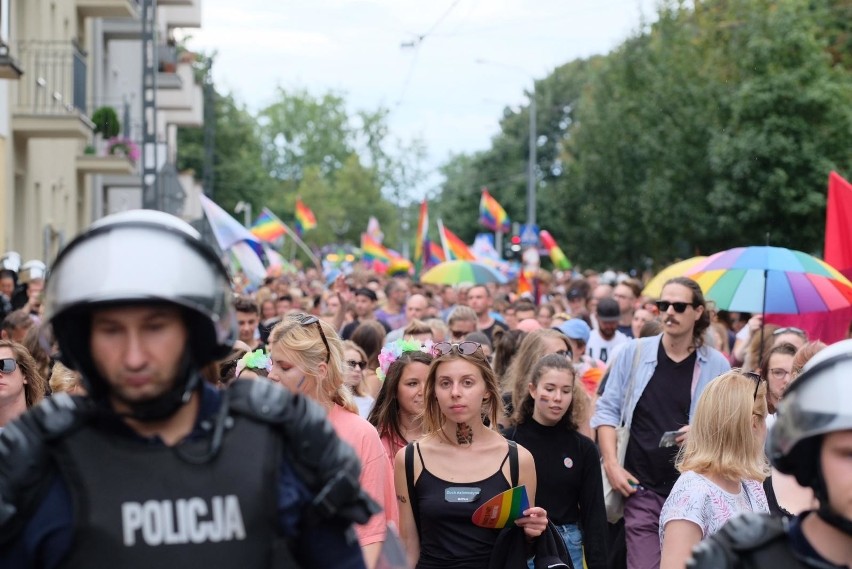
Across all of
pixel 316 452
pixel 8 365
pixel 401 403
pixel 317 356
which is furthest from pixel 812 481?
pixel 401 403

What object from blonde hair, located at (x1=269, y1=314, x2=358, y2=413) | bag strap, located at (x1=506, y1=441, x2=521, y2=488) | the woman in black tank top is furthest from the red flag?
blonde hair, located at (x1=269, y1=314, x2=358, y2=413)

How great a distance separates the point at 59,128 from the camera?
23.4 metres

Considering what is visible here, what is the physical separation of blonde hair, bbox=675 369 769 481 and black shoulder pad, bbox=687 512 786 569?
2663 mm

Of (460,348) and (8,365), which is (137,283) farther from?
(460,348)

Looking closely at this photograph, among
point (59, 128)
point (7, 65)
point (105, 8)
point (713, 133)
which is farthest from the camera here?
point (713, 133)

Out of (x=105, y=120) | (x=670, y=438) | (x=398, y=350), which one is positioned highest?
(x=105, y=120)

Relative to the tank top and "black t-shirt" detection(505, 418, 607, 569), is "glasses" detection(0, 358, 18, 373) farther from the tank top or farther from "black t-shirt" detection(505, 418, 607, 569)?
"black t-shirt" detection(505, 418, 607, 569)

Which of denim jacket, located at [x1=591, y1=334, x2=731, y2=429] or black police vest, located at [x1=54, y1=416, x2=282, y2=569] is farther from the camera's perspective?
denim jacket, located at [x1=591, y1=334, x2=731, y2=429]

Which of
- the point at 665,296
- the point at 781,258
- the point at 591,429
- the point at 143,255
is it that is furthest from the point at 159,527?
the point at 781,258

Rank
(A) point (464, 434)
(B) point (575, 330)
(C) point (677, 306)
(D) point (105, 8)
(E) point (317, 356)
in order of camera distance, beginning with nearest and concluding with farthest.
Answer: (E) point (317, 356), (A) point (464, 434), (C) point (677, 306), (B) point (575, 330), (D) point (105, 8)

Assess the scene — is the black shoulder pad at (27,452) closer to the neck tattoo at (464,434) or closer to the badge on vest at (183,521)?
the badge on vest at (183,521)

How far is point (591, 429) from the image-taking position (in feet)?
29.8

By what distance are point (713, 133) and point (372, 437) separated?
29.7 m

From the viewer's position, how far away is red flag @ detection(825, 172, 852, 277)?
40.9ft
